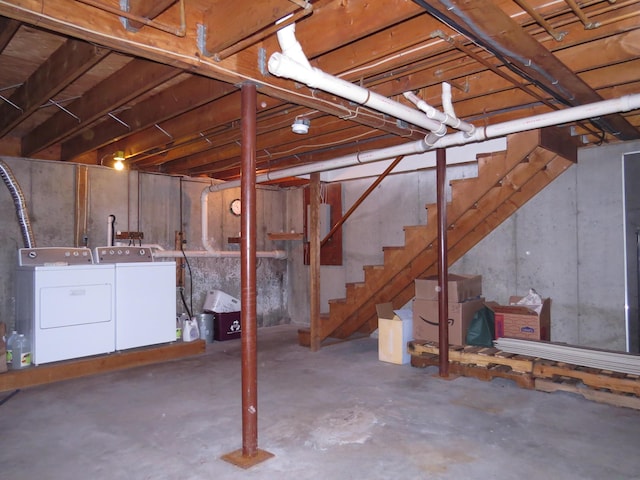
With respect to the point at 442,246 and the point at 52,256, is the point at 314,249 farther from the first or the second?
the point at 52,256

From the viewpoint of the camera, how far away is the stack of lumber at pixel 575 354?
365 centimetres

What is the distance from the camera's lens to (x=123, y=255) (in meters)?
5.18

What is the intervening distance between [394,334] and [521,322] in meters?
1.26

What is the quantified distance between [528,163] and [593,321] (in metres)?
1.74

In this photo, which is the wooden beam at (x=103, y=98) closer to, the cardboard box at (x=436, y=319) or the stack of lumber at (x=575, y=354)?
the cardboard box at (x=436, y=319)

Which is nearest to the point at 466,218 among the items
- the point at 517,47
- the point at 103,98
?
the point at 517,47

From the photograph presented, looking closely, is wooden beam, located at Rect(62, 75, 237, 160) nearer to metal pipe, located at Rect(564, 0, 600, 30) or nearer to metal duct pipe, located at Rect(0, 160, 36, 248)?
metal duct pipe, located at Rect(0, 160, 36, 248)

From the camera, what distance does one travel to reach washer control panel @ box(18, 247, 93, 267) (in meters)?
4.51

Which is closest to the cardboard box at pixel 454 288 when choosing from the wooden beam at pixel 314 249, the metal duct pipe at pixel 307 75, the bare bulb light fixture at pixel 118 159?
the wooden beam at pixel 314 249

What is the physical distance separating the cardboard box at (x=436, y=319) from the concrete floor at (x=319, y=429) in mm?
428

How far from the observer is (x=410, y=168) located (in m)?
5.72

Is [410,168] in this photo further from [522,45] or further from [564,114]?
[522,45]

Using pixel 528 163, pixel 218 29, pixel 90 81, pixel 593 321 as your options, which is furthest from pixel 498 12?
pixel 593 321

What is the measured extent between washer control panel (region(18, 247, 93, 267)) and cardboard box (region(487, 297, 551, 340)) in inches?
168
